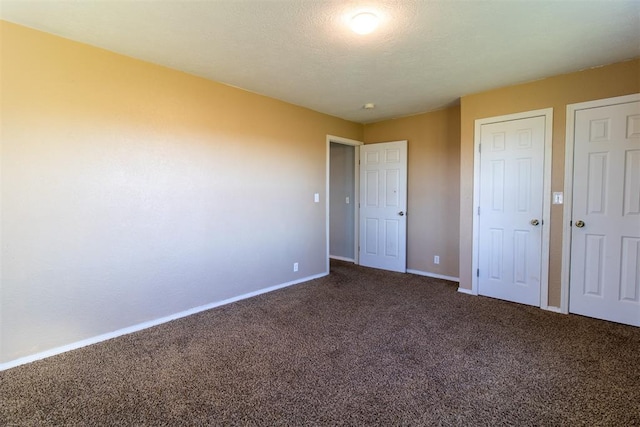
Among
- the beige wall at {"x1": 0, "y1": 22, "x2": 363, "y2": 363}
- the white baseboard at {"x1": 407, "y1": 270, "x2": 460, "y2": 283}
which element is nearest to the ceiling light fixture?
the beige wall at {"x1": 0, "y1": 22, "x2": 363, "y2": 363}

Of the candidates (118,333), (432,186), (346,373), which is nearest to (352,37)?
(346,373)

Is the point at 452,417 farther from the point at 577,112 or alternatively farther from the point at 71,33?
the point at 71,33

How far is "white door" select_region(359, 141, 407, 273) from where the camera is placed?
15.9 ft

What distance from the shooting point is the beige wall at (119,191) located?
225 cm

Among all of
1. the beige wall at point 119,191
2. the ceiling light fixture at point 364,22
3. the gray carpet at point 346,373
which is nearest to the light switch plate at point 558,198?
the gray carpet at point 346,373

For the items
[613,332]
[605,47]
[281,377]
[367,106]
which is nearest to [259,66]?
[367,106]

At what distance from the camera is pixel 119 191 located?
8.79 feet

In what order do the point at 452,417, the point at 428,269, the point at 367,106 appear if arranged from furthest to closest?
the point at 428,269
the point at 367,106
the point at 452,417

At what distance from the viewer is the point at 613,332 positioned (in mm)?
2729

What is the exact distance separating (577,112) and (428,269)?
2624mm

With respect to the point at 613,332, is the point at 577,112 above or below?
above

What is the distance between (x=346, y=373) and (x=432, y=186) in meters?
3.23

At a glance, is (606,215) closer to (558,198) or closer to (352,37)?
(558,198)

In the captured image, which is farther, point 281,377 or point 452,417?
point 281,377
